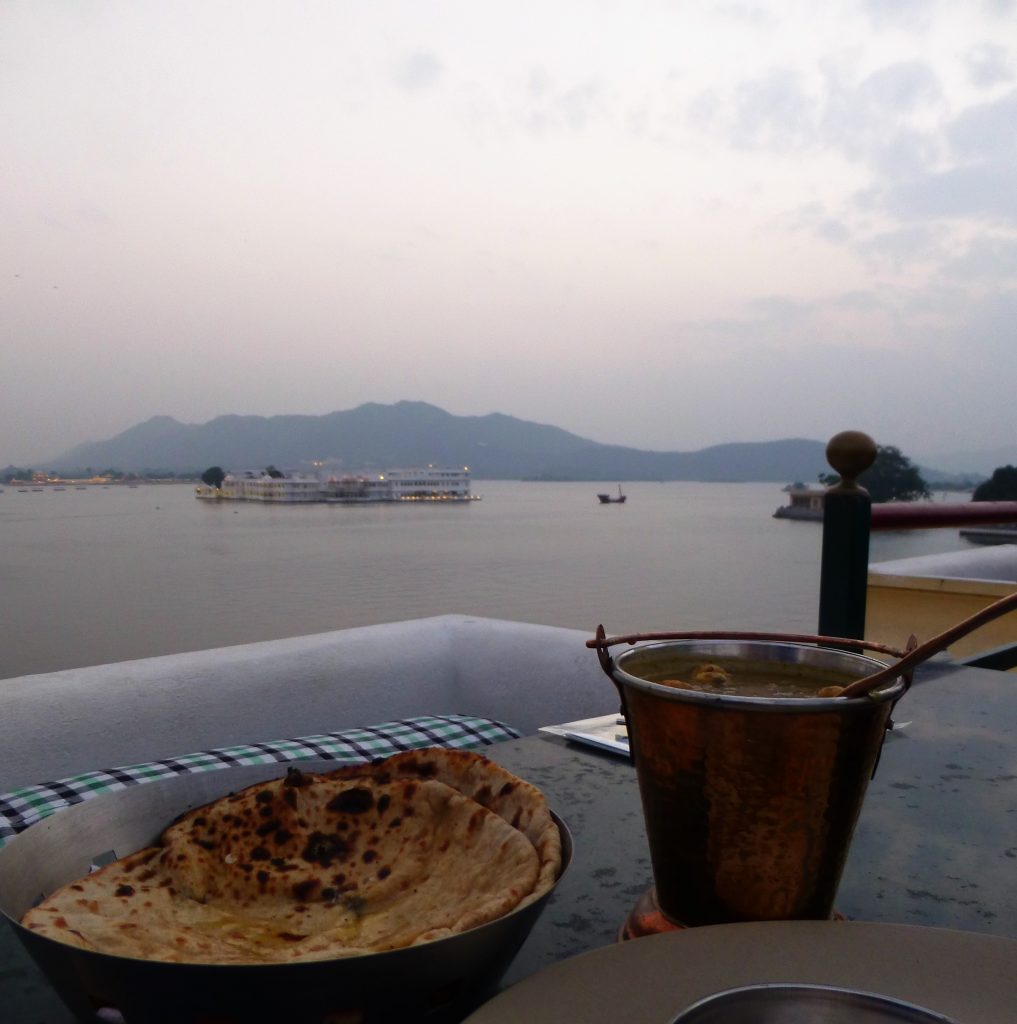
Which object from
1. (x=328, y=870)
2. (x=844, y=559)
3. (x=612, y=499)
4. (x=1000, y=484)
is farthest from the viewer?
(x=612, y=499)

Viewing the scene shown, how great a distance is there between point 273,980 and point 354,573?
65.1 ft

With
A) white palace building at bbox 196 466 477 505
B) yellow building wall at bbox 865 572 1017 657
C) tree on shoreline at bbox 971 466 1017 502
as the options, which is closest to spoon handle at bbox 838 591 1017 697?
yellow building wall at bbox 865 572 1017 657

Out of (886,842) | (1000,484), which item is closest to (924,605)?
(1000,484)

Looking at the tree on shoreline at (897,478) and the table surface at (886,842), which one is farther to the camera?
the tree on shoreline at (897,478)

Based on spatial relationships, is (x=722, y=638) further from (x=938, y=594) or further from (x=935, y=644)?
(x=938, y=594)

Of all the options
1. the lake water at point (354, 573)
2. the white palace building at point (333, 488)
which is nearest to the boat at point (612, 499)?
the lake water at point (354, 573)

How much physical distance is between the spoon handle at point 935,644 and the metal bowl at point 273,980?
216 mm

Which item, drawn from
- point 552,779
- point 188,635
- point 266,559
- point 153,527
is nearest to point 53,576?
point 266,559

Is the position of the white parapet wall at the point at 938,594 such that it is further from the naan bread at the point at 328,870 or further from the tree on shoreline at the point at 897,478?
the naan bread at the point at 328,870

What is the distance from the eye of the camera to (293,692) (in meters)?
2.51

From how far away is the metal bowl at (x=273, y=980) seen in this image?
0.43 m

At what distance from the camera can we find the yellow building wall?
409 centimetres

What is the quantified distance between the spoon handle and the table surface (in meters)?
0.29

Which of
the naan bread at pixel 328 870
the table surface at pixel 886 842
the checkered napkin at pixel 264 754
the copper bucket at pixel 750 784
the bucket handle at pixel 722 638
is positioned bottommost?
the checkered napkin at pixel 264 754
